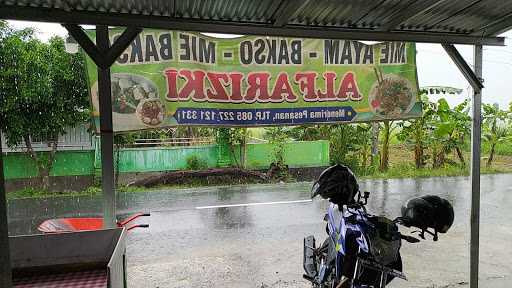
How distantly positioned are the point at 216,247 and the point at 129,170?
14.8 feet

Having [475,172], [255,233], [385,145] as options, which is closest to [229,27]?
[475,172]

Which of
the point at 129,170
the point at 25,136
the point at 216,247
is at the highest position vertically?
the point at 25,136

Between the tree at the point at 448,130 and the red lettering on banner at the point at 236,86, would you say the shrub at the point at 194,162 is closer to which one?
the tree at the point at 448,130

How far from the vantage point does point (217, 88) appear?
10.2ft

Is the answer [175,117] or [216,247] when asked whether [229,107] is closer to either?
[175,117]

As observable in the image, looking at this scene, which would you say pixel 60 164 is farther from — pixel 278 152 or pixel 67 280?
pixel 67 280

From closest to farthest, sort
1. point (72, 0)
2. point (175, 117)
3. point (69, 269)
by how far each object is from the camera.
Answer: point (72, 0) → point (69, 269) → point (175, 117)

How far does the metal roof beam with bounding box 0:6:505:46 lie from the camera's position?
77.2 inches

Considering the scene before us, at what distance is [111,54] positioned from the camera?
2221 mm

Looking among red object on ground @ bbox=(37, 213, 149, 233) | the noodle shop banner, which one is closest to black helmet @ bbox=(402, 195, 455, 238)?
the noodle shop banner

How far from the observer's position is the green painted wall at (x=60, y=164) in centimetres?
703

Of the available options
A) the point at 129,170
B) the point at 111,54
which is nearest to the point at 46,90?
the point at 129,170

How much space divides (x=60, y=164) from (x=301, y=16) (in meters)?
6.86

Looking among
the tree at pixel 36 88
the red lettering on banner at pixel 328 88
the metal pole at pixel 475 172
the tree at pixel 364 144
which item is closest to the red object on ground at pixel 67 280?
the red lettering on banner at pixel 328 88
